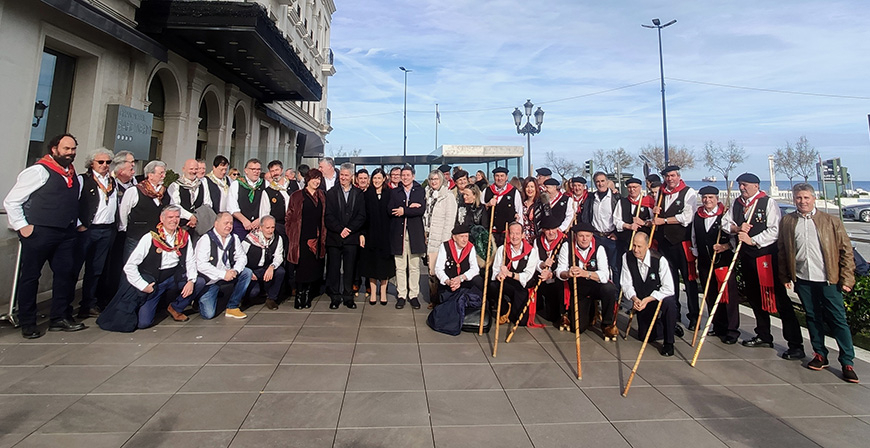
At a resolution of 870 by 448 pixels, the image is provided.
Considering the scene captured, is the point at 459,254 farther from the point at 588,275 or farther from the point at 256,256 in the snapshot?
the point at 256,256

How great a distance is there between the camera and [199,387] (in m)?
3.38

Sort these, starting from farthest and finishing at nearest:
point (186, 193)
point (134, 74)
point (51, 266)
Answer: point (134, 74)
point (186, 193)
point (51, 266)

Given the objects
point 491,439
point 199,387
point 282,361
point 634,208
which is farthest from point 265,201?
point 634,208

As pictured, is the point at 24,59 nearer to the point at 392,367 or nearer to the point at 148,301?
the point at 148,301

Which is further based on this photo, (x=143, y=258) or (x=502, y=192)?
(x=502, y=192)

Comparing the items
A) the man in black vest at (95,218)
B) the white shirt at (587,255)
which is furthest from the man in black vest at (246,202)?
the white shirt at (587,255)

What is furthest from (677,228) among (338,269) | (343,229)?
(338,269)

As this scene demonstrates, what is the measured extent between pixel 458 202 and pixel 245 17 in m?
6.80

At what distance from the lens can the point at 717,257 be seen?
5070mm

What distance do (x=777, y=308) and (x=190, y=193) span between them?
771 centimetres

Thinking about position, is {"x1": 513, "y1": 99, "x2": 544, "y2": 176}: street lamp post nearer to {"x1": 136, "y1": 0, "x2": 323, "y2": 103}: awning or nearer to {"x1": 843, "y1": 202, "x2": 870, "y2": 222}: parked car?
{"x1": 136, "y1": 0, "x2": 323, "y2": 103}: awning

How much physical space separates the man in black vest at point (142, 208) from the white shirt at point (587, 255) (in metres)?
5.38

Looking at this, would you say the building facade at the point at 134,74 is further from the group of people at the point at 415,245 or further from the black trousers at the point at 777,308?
the black trousers at the point at 777,308

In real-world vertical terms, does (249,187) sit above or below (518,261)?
above
